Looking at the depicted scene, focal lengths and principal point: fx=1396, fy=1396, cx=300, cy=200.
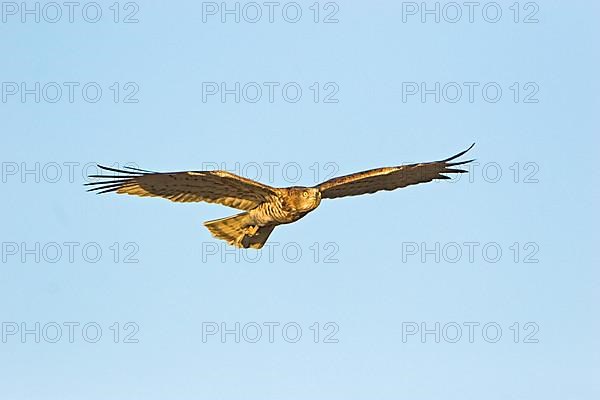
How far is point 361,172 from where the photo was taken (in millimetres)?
24672

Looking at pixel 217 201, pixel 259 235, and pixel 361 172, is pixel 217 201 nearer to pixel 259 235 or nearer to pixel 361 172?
pixel 259 235

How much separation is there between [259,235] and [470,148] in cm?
424

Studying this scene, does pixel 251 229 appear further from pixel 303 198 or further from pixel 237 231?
pixel 303 198

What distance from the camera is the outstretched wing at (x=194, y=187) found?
78.7 feet

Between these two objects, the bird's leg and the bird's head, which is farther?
the bird's leg

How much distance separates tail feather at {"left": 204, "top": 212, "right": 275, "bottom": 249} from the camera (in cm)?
2550

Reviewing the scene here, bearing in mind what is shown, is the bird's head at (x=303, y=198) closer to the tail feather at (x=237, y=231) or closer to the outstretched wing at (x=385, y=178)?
the outstretched wing at (x=385, y=178)

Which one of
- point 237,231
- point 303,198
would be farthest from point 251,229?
point 303,198

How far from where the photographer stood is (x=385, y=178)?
25641mm

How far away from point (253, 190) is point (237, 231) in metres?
1.40

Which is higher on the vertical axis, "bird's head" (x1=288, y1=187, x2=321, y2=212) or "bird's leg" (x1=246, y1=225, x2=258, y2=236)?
"bird's head" (x1=288, y1=187, x2=321, y2=212)

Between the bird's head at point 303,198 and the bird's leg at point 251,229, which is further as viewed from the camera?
the bird's leg at point 251,229

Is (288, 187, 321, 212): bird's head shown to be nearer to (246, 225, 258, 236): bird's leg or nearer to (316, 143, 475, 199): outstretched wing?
(316, 143, 475, 199): outstretched wing

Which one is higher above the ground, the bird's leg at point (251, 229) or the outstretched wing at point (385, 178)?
the outstretched wing at point (385, 178)
